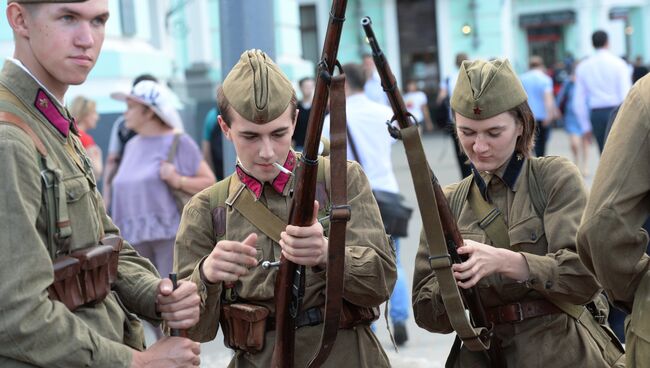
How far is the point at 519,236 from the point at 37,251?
175 centimetres

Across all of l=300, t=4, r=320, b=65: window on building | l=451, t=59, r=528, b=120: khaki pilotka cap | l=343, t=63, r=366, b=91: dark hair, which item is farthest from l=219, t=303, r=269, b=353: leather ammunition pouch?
l=300, t=4, r=320, b=65: window on building

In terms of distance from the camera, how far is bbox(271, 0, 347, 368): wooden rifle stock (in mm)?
3145

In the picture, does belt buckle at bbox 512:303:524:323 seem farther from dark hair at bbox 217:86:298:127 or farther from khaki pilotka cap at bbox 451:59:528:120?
dark hair at bbox 217:86:298:127

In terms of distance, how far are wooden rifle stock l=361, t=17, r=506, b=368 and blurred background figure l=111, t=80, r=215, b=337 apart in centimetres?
342

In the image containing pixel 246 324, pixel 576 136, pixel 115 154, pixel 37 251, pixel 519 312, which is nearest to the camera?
pixel 37 251

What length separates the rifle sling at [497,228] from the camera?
3768 mm

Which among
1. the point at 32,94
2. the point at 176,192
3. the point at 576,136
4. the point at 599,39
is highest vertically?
the point at 599,39

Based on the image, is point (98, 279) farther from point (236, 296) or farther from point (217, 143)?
point (217, 143)

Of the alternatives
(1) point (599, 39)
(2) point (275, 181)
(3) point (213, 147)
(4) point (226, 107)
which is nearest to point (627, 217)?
(2) point (275, 181)

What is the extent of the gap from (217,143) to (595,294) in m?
6.17

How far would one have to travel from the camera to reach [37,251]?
8.60ft

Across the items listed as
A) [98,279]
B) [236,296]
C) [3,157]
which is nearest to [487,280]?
[236,296]

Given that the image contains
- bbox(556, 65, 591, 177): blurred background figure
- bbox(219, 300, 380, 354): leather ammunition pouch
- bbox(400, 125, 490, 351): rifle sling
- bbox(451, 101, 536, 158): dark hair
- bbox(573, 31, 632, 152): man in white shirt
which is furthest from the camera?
bbox(556, 65, 591, 177): blurred background figure

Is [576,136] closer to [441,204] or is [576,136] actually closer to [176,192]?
[176,192]
